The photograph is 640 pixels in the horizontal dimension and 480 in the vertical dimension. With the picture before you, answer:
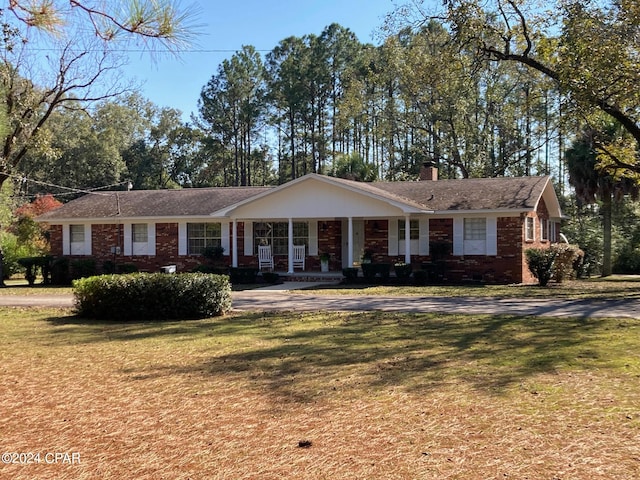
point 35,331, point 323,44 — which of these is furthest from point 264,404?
point 323,44

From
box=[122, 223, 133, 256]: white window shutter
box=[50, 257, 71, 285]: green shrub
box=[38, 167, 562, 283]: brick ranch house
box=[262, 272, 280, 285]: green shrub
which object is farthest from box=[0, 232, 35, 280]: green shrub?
box=[262, 272, 280, 285]: green shrub

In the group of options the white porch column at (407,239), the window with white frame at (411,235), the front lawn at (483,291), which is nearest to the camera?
the front lawn at (483,291)

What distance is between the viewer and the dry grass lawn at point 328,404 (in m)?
4.11

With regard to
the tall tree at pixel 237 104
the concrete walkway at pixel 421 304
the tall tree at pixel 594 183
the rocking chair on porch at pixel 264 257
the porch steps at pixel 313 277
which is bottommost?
the concrete walkway at pixel 421 304

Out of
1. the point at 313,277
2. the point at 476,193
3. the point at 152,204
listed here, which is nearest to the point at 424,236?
the point at 476,193

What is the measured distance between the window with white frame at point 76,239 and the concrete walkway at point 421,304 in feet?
32.1

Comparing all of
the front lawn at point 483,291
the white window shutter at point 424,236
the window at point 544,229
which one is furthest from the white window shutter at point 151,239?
the window at point 544,229

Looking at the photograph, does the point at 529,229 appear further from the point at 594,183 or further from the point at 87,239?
the point at 87,239

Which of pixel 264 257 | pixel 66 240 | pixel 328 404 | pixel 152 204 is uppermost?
pixel 152 204

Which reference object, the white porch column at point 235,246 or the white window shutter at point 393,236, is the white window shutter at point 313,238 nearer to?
the white porch column at point 235,246

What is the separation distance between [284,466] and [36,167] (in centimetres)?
4890

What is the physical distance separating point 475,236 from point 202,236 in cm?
1189

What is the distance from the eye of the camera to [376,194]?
21.7 meters

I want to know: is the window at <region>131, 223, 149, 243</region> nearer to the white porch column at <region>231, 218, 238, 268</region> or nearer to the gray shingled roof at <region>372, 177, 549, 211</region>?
the white porch column at <region>231, 218, 238, 268</region>
